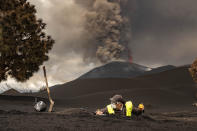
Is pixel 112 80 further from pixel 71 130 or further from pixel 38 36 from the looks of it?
pixel 71 130

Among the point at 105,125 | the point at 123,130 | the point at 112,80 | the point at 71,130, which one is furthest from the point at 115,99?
the point at 112,80

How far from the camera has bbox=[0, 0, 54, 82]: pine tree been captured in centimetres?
2233

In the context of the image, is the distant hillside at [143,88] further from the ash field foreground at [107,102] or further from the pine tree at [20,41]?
the pine tree at [20,41]

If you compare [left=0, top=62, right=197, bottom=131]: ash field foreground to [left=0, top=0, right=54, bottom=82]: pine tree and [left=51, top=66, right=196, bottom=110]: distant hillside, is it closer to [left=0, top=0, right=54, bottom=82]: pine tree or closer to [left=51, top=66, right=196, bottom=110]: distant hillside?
[left=51, top=66, right=196, bottom=110]: distant hillside

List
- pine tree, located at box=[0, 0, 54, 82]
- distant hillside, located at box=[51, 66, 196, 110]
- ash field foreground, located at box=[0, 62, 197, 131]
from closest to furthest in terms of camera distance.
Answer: ash field foreground, located at box=[0, 62, 197, 131] → pine tree, located at box=[0, 0, 54, 82] → distant hillside, located at box=[51, 66, 196, 110]

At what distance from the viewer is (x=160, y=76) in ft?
445

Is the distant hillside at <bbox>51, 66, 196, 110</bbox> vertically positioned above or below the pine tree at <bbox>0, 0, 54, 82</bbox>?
above

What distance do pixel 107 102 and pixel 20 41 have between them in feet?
148

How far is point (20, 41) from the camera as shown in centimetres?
2322

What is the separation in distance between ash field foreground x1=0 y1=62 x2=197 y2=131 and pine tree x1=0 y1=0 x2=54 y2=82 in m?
4.57

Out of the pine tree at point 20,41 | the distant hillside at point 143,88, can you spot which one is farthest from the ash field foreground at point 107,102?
the pine tree at point 20,41

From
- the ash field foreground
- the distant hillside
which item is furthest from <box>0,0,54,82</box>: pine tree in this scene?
the distant hillside

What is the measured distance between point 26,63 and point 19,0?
600cm

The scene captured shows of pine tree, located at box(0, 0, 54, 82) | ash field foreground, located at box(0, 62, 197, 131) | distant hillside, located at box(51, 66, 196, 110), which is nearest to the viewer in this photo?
ash field foreground, located at box(0, 62, 197, 131)
